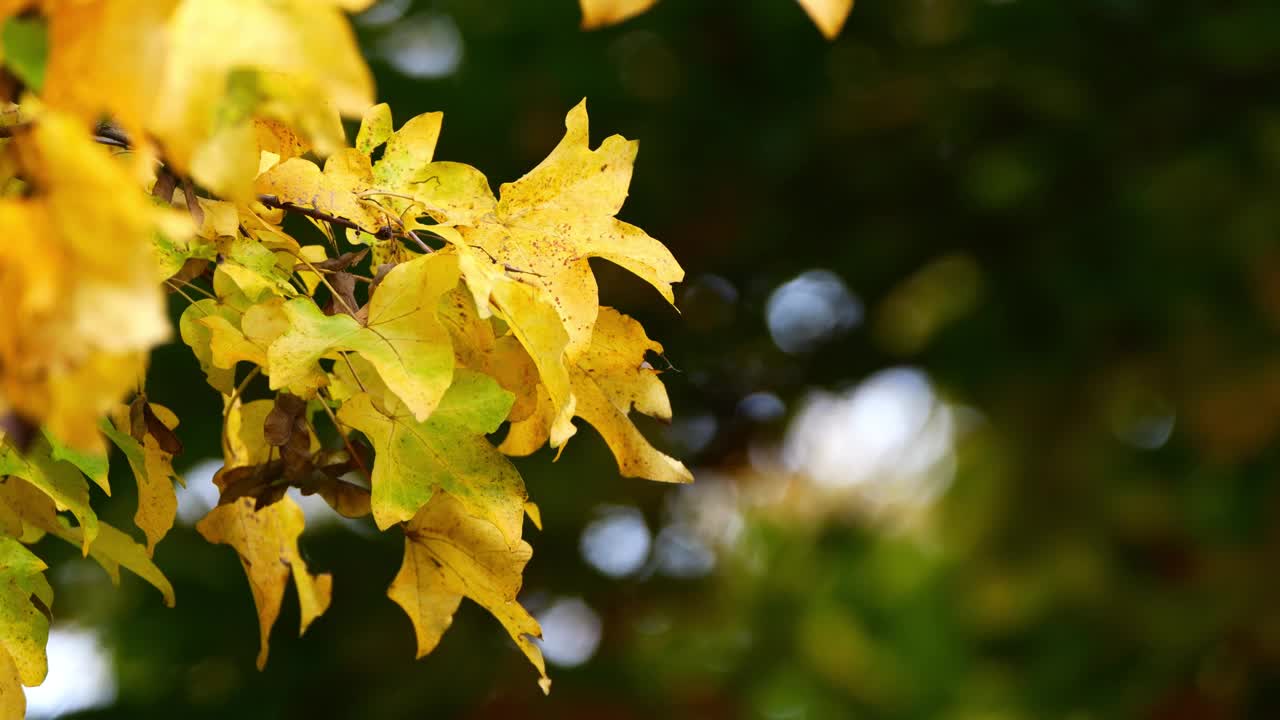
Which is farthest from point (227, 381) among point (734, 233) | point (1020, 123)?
point (1020, 123)

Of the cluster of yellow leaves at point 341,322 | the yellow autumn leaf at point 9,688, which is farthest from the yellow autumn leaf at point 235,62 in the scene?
the yellow autumn leaf at point 9,688

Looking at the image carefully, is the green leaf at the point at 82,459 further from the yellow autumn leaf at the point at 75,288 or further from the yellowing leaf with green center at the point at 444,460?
the yellow autumn leaf at the point at 75,288

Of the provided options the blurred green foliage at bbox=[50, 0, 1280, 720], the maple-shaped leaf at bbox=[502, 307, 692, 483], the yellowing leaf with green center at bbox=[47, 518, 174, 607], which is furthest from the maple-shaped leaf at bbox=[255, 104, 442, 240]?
the blurred green foliage at bbox=[50, 0, 1280, 720]

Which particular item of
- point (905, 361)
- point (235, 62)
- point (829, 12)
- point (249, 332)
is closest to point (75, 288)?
point (235, 62)

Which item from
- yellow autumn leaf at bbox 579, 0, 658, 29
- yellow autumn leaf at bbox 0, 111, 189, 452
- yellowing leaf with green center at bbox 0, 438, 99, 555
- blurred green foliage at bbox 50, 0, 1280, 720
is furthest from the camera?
blurred green foliage at bbox 50, 0, 1280, 720

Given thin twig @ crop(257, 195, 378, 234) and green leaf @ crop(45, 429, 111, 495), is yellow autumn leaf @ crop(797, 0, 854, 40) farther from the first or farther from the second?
green leaf @ crop(45, 429, 111, 495)

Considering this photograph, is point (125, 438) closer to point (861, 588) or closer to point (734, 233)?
point (734, 233)

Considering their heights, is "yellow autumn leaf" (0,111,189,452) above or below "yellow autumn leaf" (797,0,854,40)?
below
